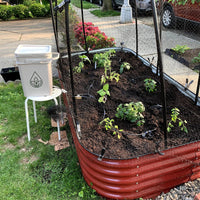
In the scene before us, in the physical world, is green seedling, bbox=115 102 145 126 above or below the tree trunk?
below

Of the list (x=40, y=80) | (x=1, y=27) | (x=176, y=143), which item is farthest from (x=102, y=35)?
(x=1, y=27)

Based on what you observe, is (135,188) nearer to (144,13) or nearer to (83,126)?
(83,126)

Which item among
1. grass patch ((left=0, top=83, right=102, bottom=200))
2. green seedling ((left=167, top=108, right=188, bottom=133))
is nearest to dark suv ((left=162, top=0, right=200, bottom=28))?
green seedling ((left=167, top=108, right=188, bottom=133))

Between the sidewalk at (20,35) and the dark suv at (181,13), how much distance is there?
11.8 ft

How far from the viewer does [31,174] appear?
2.54 meters

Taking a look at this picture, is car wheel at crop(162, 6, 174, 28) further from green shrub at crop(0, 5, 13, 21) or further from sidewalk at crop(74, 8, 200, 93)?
green shrub at crop(0, 5, 13, 21)

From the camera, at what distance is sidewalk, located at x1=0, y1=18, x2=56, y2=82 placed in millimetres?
6271

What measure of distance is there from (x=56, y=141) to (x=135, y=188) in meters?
1.32

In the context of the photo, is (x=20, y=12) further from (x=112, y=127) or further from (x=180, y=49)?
(x=112, y=127)

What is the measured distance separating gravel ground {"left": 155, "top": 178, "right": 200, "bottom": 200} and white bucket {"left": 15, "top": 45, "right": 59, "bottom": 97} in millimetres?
1783

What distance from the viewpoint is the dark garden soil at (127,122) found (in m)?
2.29

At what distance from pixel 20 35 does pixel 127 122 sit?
22.6ft

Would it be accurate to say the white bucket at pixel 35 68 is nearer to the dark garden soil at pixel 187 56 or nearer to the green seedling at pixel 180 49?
the dark garden soil at pixel 187 56

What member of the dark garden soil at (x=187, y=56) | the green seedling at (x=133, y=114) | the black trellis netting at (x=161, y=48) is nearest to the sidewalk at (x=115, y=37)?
the black trellis netting at (x=161, y=48)
